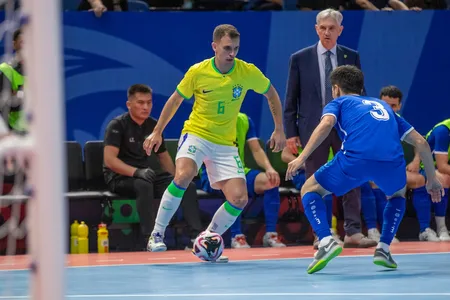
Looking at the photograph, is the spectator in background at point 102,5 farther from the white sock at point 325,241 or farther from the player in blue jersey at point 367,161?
the white sock at point 325,241

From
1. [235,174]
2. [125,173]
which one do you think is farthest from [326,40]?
[125,173]

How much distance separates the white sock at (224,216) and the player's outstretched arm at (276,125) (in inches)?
27.0

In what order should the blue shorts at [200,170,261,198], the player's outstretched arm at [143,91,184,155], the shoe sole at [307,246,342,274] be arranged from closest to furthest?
the shoe sole at [307,246,342,274], the player's outstretched arm at [143,91,184,155], the blue shorts at [200,170,261,198]

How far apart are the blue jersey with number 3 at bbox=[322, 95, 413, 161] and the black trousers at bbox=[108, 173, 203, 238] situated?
10.1 ft

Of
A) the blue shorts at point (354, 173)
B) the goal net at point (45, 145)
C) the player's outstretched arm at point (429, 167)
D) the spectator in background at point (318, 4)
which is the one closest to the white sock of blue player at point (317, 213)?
the blue shorts at point (354, 173)

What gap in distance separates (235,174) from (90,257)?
6.20 feet

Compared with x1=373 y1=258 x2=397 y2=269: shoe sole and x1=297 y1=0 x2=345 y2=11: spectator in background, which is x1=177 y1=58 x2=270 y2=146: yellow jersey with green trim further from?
x1=297 y1=0 x2=345 y2=11: spectator in background

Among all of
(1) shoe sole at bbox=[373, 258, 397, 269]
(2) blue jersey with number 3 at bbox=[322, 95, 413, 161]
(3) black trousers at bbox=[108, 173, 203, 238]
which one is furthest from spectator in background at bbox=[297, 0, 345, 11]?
(1) shoe sole at bbox=[373, 258, 397, 269]

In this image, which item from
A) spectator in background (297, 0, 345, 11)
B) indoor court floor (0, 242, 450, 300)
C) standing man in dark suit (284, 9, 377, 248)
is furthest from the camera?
spectator in background (297, 0, 345, 11)

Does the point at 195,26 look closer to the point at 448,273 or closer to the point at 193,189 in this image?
the point at 193,189

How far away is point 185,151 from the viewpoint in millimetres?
8844

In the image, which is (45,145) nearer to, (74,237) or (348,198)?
(348,198)

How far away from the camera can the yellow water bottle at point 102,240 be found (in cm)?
1045

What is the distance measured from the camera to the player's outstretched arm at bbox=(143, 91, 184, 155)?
851 centimetres
